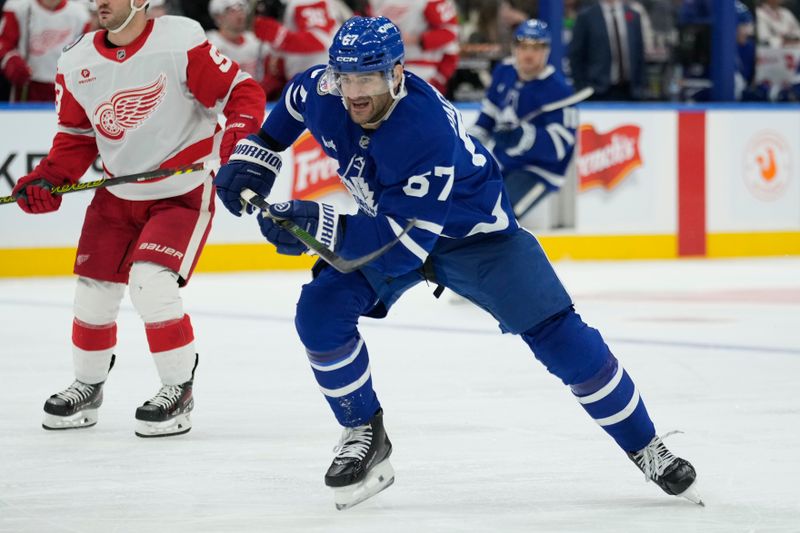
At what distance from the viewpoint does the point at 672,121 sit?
9.04 metres

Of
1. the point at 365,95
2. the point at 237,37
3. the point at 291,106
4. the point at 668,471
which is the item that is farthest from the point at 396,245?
the point at 237,37

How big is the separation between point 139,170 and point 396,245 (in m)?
1.26

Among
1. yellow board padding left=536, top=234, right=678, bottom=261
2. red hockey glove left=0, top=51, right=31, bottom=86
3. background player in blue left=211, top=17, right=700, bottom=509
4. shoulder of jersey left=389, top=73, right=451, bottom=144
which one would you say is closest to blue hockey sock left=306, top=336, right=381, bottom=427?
background player in blue left=211, top=17, right=700, bottom=509

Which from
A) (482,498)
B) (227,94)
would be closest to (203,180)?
(227,94)

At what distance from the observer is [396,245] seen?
262 centimetres

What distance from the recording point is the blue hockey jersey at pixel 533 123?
6.68 meters

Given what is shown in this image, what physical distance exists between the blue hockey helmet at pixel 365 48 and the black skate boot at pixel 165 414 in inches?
47.5

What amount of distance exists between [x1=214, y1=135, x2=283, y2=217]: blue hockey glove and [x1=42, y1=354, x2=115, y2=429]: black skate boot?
0.96 m

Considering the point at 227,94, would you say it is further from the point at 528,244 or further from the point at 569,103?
the point at 569,103

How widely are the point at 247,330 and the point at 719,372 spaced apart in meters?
1.96

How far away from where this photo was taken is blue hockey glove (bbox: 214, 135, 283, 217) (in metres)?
2.89

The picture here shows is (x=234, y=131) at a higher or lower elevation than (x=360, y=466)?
higher

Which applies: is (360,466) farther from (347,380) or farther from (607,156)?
(607,156)

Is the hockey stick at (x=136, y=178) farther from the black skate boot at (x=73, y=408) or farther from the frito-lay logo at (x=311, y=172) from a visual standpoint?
the frito-lay logo at (x=311, y=172)
